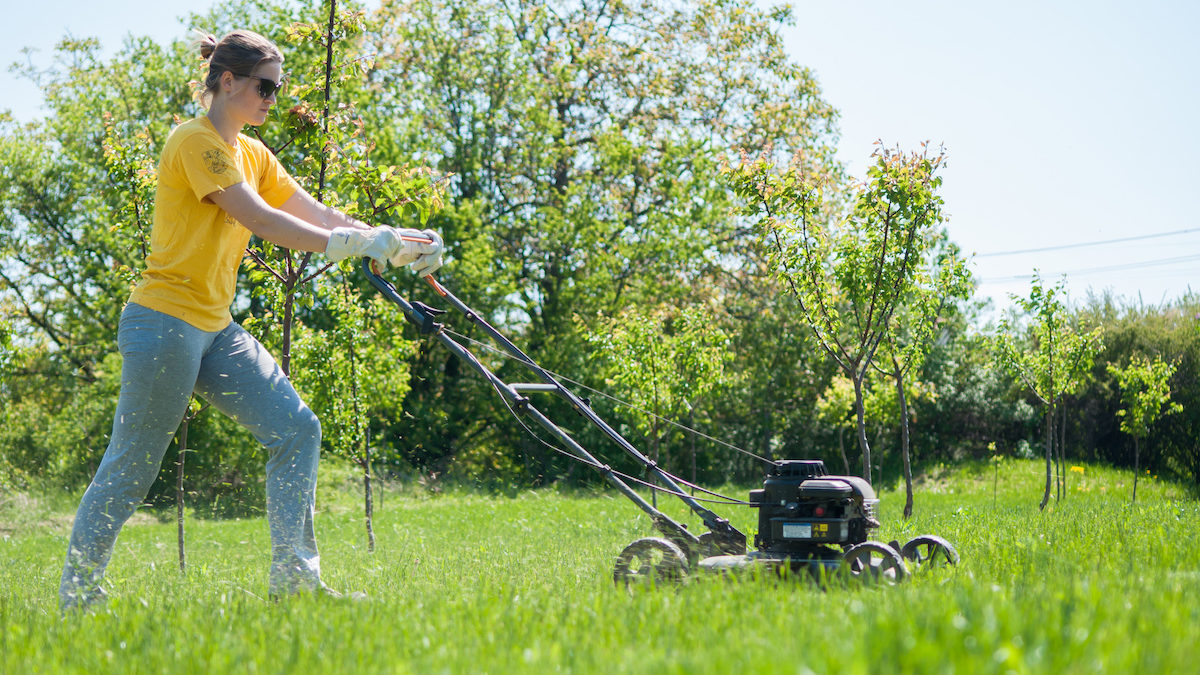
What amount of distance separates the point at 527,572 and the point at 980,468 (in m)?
22.7

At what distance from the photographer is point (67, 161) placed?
24.0 metres

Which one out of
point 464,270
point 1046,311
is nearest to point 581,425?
point 464,270

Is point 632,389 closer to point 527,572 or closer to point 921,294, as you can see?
point 921,294

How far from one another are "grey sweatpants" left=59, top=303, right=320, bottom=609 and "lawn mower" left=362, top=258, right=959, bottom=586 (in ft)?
2.36

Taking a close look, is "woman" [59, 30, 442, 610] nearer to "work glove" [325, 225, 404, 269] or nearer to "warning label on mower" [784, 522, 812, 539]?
"work glove" [325, 225, 404, 269]

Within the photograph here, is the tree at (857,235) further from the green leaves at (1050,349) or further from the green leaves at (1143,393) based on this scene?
the green leaves at (1143,393)

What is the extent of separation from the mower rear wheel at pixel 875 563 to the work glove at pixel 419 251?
7.41 ft

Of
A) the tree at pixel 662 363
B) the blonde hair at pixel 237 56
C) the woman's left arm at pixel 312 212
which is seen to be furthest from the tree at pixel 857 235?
the tree at pixel 662 363

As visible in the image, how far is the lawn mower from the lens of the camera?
4.46 metres

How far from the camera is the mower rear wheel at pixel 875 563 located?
411 centimetres

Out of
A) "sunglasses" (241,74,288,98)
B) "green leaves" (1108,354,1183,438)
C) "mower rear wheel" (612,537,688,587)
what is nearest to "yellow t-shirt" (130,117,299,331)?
"sunglasses" (241,74,288,98)

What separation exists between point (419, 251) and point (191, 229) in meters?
0.95

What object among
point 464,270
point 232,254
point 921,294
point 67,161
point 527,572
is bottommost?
point 527,572

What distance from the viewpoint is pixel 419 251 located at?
14.2ft
